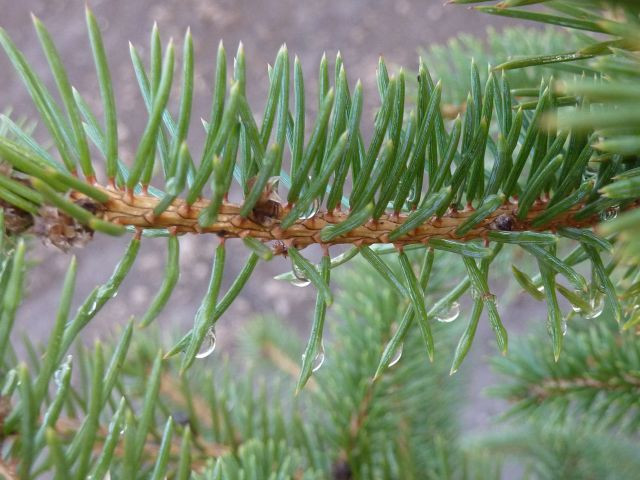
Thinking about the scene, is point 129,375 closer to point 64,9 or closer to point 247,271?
point 247,271

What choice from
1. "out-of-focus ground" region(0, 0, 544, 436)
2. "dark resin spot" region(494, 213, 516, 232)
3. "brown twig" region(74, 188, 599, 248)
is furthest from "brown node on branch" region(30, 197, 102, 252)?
"out-of-focus ground" region(0, 0, 544, 436)

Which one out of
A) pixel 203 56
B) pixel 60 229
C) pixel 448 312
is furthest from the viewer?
pixel 203 56

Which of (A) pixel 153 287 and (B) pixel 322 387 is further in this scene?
(A) pixel 153 287

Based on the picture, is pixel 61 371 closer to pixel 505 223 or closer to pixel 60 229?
pixel 60 229

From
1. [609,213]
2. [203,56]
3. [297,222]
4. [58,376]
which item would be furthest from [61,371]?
[203,56]

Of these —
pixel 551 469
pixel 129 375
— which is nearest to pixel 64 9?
pixel 129 375

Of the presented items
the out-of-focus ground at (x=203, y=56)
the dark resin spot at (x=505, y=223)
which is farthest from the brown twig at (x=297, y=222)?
the out-of-focus ground at (x=203, y=56)

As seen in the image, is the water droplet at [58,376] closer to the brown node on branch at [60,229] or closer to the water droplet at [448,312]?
the brown node on branch at [60,229]
